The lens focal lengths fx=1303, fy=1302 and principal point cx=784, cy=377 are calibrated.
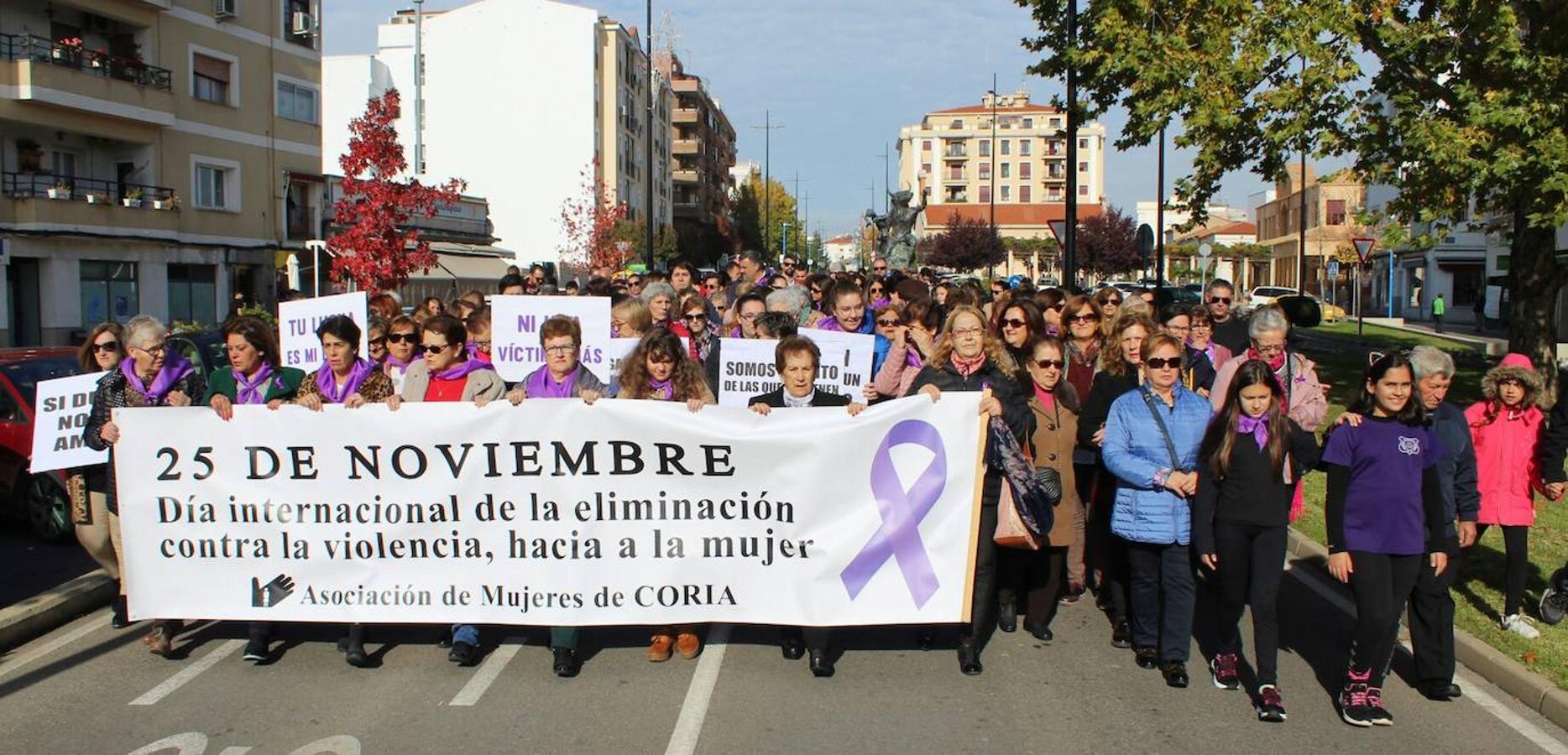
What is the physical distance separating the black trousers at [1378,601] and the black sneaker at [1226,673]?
0.60 metres

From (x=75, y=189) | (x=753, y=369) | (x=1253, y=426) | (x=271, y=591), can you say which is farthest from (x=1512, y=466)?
(x=75, y=189)

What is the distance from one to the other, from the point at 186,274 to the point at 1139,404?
34.5m

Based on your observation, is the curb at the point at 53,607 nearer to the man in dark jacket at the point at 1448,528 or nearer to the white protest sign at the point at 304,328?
the white protest sign at the point at 304,328

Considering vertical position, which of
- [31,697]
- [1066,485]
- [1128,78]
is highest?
[1128,78]

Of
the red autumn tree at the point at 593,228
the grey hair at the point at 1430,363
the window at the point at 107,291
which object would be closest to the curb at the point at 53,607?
the grey hair at the point at 1430,363

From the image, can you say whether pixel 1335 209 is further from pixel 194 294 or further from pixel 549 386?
pixel 549 386

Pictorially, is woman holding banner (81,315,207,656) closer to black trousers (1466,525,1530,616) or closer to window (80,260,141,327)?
black trousers (1466,525,1530,616)

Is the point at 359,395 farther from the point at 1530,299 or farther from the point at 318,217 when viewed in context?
the point at 318,217

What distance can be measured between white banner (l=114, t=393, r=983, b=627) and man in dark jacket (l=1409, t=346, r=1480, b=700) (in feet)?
6.81

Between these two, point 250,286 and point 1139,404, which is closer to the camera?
A: point 1139,404

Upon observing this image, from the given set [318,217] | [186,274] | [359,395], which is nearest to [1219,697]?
[359,395]

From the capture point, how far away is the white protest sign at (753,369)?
8.74m

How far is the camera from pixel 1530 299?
17609 mm

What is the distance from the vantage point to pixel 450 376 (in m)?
7.00
